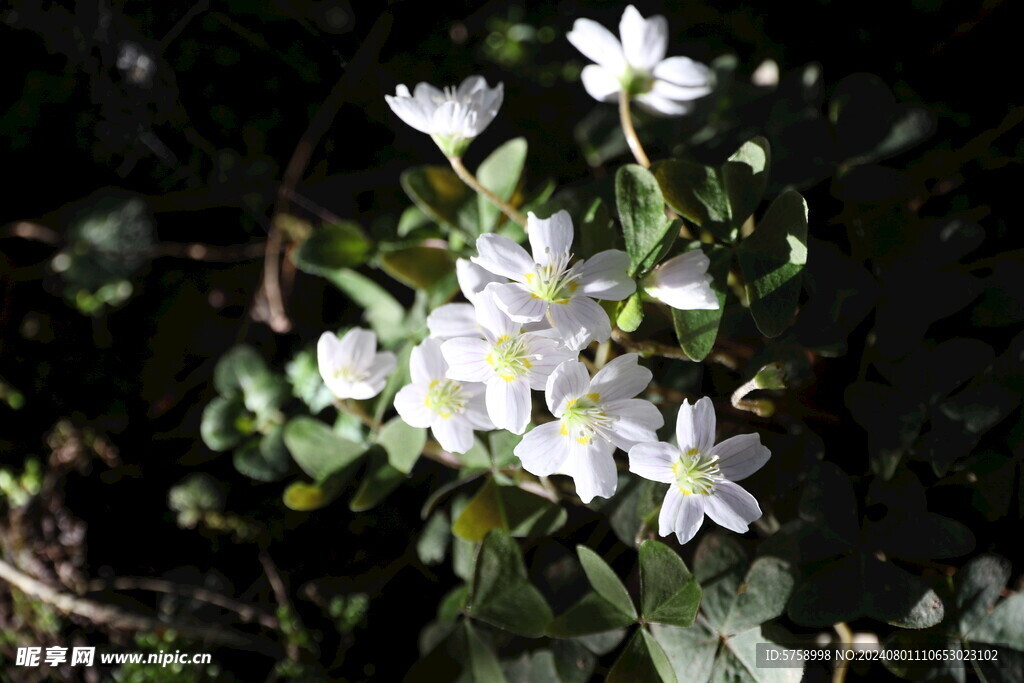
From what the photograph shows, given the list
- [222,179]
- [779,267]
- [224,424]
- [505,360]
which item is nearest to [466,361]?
[505,360]

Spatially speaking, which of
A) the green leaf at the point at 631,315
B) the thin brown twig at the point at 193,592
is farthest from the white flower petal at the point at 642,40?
the thin brown twig at the point at 193,592

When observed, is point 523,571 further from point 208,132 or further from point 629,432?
point 208,132

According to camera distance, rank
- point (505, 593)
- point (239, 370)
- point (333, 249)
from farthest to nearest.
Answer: point (239, 370) < point (333, 249) < point (505, 593)

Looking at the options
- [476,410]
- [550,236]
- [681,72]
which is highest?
[681,72]

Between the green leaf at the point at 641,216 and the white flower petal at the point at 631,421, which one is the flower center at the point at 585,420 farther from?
the green leaf at the point at 641,216

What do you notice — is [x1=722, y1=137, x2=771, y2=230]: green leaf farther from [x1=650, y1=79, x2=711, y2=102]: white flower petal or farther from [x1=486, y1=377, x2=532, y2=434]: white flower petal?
[x1=486, y1=377, x2=532, y2=434]: white flower petal

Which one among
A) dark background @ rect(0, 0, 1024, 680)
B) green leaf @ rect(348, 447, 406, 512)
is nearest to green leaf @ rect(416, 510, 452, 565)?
dark background @ rect(0, 0, 1024, 680)

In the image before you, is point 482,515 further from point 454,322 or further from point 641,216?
point 641,216
